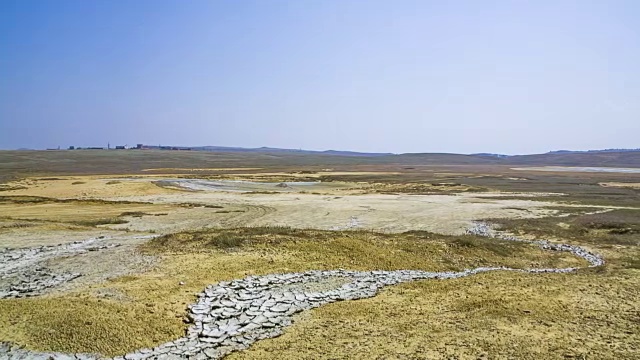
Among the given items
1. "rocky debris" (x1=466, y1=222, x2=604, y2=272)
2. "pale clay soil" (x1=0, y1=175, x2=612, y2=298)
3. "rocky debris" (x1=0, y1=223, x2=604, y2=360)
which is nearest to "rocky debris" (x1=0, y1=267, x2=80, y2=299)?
"pale clay soil" (x1=0, y1=175, x2=612, y2=298)

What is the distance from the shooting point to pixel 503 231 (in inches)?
1154

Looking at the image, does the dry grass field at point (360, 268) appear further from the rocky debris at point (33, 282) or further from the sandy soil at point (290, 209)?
the rocky debris at point (33, 282)

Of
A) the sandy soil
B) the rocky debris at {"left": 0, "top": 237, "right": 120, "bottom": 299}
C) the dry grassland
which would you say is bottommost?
the sandy soil

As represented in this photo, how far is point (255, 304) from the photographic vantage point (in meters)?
14.0

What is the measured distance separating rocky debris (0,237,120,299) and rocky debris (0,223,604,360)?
16.8 ft

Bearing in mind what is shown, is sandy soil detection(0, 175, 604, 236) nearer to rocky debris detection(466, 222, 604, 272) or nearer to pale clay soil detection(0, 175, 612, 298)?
pale clay soil detection(0, 175, 612, 298)

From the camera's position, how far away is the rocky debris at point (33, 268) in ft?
51.0

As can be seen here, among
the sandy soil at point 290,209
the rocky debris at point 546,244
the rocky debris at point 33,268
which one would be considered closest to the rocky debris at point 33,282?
the rocky debris at point 33,268

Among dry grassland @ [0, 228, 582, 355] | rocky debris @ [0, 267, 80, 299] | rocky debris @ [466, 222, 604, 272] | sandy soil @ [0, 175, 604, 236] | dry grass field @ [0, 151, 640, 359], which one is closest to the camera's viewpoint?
dry grass field @ [0, 151, 640, 359]

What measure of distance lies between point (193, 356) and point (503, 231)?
75.8 feet

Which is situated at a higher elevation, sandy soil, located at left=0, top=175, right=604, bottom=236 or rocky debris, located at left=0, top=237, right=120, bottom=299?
rocky debris, located at left=0, top=237, right=120, bottom=299

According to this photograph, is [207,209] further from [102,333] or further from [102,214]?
[102,333]

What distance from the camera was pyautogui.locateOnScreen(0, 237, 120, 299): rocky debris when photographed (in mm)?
15555

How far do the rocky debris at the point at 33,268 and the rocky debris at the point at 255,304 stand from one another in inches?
201
